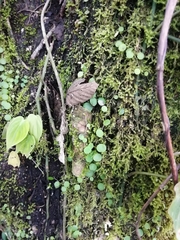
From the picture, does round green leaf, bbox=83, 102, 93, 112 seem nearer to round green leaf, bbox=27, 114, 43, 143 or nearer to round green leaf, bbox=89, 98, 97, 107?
round green leaf, bbox=89, 98, 97, 107

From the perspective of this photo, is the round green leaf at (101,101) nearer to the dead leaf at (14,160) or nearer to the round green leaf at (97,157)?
the round green leaf at (97,157)

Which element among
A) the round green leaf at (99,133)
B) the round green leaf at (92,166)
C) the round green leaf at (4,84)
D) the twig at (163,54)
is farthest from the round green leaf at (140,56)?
the round green leaf at (4,84)

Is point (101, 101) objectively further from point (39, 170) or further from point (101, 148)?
point (39, 170)

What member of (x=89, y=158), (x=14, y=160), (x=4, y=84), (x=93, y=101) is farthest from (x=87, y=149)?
(x=4, y=84)

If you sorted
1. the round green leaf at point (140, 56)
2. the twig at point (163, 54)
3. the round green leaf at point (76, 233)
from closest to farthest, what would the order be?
the twig at point (163, 54) < the round green leaf at point (140, 56) < the round green leaf at point (76, 233)

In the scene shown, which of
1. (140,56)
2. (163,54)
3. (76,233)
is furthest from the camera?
(76,233)

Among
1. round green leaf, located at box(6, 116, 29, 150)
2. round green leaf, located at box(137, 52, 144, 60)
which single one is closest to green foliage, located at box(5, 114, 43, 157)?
round green leaf, located at box(6, 116, 29, 150)
